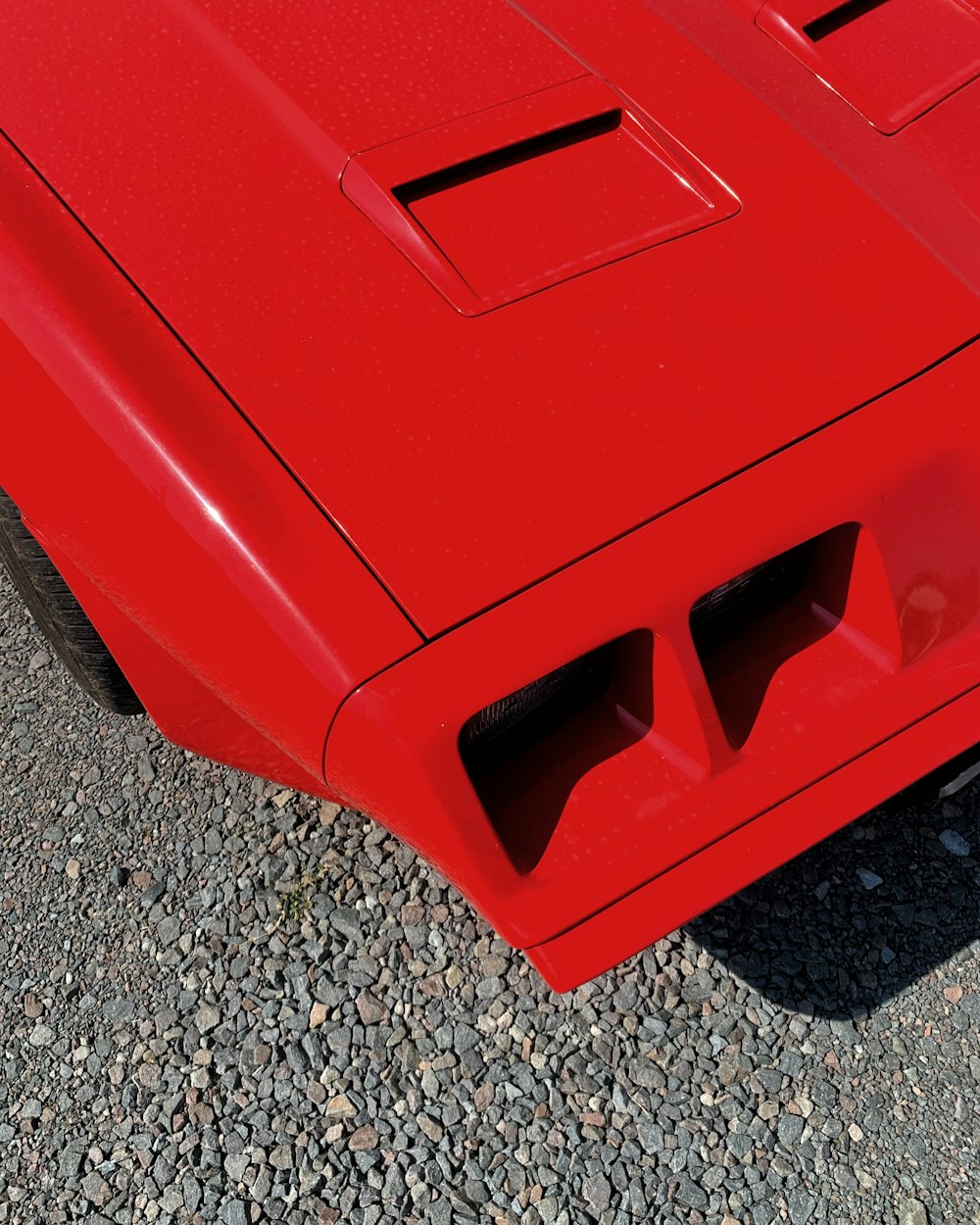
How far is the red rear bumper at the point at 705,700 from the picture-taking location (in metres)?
1.26

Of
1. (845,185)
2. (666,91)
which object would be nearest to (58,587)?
(666,91)

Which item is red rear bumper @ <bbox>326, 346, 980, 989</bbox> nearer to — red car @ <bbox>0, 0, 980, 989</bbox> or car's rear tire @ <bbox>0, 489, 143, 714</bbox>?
red car @ <bbox>0, 0, 980, 989</bbox>

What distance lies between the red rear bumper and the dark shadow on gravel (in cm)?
52

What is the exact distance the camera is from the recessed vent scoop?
4.77 ft

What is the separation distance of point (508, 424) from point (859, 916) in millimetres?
1049

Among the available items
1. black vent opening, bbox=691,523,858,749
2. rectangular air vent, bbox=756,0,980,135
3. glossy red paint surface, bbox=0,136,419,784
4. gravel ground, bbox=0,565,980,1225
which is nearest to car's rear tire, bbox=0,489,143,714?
gravel ground, bbox=0,565,980,1225

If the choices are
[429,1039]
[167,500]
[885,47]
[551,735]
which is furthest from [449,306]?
[429,1039]

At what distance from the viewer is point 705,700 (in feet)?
4.44

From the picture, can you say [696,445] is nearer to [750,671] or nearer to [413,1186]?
[750,671]

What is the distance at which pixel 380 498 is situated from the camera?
1315 millimetres

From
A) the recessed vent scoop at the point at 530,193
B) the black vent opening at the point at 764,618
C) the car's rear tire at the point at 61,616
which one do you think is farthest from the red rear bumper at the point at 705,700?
the car's rear tire at the point at 61,616

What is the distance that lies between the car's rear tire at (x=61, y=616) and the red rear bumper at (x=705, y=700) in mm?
745

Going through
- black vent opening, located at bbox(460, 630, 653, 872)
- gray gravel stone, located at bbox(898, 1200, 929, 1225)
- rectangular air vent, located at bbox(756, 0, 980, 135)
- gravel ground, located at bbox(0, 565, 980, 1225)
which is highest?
rectangular air vent, located at bbox(756, 0, 980, 135)

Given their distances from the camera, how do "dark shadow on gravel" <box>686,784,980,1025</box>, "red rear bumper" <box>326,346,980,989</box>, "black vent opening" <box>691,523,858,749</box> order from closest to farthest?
"red rear bumper" <box>326,346,980,989</box> < "black vent opening" <box>691,523,858,749</box> < "dark shadow on gravel" <box>686,784,980,1025</box>
